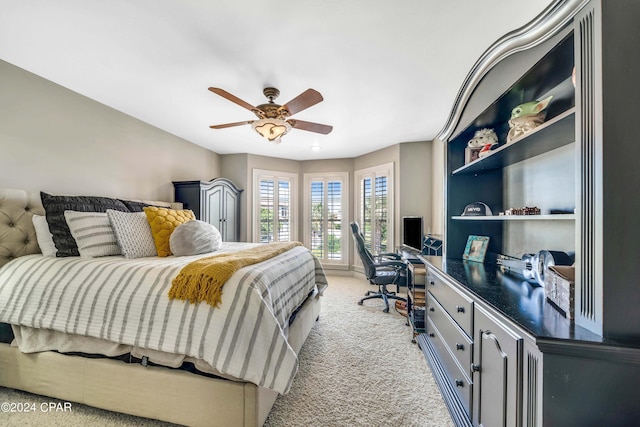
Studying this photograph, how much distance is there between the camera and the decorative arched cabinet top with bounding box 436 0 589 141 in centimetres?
85

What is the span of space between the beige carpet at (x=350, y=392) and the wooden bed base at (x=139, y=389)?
8 centimetres

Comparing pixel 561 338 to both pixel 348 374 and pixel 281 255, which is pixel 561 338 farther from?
pixel 281 255

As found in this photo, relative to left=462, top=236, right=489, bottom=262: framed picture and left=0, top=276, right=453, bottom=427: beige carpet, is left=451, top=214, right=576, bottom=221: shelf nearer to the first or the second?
left=462, top=236, right=489, bottom=262: framed picture

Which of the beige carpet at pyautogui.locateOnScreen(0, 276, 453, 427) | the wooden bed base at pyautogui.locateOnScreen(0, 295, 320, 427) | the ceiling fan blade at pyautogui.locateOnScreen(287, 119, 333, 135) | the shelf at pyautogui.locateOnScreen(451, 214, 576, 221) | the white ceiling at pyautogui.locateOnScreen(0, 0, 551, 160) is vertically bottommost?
the beige carpet at pyautogui.locateOnScreen(0, 276, 453, 427)

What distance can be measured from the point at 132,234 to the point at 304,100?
1.77 m

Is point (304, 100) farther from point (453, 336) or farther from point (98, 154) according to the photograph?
point (98, 154)

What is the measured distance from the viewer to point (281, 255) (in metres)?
2.10

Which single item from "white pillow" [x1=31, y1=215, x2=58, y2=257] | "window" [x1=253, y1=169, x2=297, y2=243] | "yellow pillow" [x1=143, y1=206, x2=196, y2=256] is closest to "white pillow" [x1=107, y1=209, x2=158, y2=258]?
"yellow pillow" [x1=143, y1=206, x2=196, y2=256]

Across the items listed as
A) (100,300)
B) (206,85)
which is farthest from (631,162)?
(206,85)

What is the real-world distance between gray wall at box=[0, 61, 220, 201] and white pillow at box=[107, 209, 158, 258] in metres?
0.90

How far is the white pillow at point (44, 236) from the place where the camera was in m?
Answer: 1.83

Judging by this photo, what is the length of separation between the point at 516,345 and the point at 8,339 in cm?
293

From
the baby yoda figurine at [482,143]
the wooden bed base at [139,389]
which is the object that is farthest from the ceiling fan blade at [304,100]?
the wooden bed base at [139,389]

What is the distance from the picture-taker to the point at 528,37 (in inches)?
40.4
